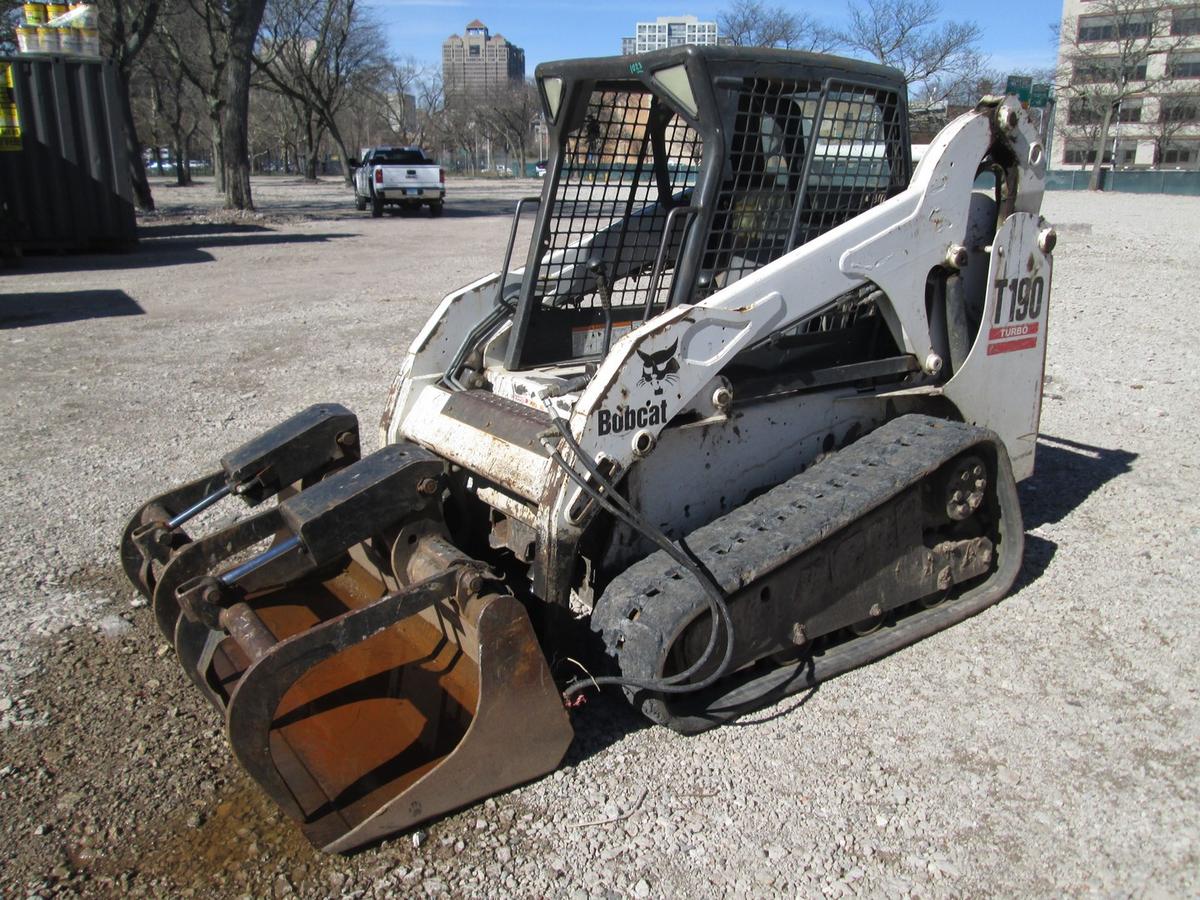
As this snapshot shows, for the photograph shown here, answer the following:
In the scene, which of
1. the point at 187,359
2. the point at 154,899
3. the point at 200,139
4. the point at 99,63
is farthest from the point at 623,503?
the point at 200,139

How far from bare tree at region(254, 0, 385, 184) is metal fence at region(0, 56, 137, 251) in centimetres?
2793

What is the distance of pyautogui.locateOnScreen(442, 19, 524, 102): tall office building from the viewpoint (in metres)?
80.9

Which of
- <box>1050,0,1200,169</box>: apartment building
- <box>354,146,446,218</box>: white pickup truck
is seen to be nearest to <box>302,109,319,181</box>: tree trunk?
<box>354,146,446,218</box>: white pickup truck

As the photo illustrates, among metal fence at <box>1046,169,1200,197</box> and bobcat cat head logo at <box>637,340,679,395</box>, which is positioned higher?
metal fence at <box>1046,169,1200,197</box>

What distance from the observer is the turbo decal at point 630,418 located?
126 inches

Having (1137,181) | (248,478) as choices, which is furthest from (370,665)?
(1137,181)

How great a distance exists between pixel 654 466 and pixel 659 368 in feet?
1.26

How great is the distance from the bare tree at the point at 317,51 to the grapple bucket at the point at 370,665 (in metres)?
43.9

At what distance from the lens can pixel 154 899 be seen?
265cm

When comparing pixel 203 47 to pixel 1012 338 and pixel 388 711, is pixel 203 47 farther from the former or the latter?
pixel 388 711

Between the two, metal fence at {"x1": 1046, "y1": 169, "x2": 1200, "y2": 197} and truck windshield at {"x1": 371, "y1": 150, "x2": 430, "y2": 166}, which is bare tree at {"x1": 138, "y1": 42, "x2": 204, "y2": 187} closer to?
truck windshield at {"x1": 371, "y1": 150, "x2": 430, "y2": 166}

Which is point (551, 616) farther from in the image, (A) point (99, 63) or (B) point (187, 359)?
(A) point (99, 63)

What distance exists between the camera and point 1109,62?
59.4 meters

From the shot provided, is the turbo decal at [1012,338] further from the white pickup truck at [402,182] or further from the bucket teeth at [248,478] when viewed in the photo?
the white pickup truck at [402,182]
